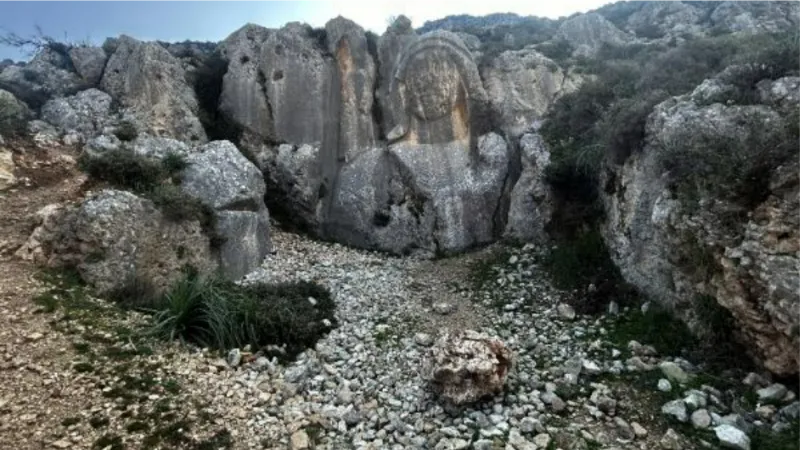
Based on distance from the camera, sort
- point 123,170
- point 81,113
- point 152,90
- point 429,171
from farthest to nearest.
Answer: point 429,171 → point 152,90 → point 81,113 → point 123,170

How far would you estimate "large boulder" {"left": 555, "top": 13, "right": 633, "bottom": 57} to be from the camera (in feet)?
91.2

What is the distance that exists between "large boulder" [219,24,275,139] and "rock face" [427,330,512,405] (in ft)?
45.0

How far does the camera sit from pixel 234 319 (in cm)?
1005

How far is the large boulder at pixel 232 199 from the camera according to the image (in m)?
14.5

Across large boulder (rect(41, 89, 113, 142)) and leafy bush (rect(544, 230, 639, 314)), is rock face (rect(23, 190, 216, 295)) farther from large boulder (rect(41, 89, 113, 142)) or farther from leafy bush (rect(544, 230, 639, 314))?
leafy bush (rect(544, 230, 639, 314))

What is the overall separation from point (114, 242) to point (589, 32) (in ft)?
87.4

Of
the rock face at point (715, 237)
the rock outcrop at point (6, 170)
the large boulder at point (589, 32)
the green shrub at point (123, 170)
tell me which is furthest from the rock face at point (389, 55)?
the rock outcrop at point (6, 170)

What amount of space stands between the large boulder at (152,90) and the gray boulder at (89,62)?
467 mm

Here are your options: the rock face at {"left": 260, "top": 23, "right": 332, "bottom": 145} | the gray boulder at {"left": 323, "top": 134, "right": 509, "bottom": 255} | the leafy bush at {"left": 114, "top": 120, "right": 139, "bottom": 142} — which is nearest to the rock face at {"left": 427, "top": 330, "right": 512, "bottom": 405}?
the gray boulder at {"left": 323, "top": 134, "right": 509, "bottom": 255}

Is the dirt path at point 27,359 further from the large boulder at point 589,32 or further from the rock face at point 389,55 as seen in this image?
the large boulder at point 589,32

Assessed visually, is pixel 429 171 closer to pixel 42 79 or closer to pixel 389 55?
pixel 389 55

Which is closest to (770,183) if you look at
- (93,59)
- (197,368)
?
(197,368)

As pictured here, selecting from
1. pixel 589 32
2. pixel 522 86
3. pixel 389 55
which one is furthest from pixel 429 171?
pixel 589 32

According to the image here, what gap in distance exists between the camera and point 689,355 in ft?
28.8
